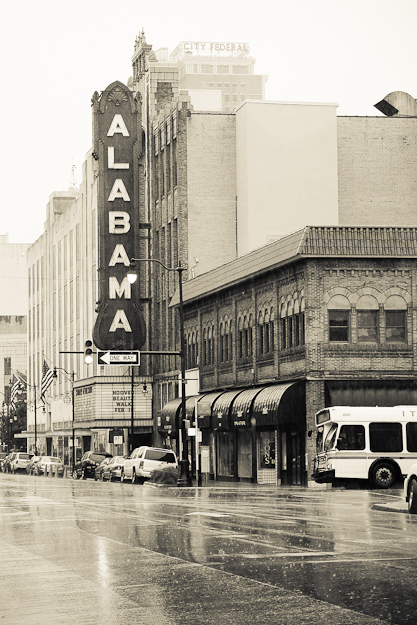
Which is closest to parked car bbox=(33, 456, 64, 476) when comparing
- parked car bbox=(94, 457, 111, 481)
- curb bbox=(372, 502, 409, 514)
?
parked car bbox=(94, 457, 111, 481)

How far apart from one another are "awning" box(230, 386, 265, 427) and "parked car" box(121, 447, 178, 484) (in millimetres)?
3737

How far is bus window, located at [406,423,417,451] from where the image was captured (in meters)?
39.0

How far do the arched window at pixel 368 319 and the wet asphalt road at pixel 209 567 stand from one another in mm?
18285

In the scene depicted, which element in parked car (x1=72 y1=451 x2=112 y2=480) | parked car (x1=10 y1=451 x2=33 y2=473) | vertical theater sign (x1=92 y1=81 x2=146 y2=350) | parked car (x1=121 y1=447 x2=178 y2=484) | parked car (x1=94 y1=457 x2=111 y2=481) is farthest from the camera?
parked car (x1=10 y1=451 x2=33 y2=473)

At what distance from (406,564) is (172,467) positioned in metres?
33.8

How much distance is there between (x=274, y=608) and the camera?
35.2 ft

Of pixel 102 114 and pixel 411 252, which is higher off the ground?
pixel 102 114

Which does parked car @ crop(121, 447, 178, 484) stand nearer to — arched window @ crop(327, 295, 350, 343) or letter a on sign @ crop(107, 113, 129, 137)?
arched window @ crop(327, 295, 350, 343)

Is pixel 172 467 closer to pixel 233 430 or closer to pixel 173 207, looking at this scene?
pixel 233 430

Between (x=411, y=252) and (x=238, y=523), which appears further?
(x=411, y=252)

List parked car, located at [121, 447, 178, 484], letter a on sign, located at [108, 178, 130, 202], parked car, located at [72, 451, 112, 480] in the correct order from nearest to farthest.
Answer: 1. parked car, located at [121, 447, 178, 484]
2. parked car, located at [72, 451, 112, 480]
3. letter a on sign, located at [108, 178, 130, 202]

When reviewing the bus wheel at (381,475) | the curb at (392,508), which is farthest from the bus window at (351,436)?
the curb at (392,508)

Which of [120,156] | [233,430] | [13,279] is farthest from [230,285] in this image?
[13,279]

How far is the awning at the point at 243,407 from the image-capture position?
4838 cm
